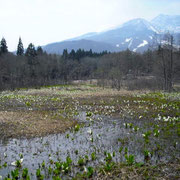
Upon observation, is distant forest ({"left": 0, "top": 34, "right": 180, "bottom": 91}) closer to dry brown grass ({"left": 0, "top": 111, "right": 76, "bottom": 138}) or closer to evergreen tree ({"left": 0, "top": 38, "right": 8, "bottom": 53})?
evergreen tree ({"left": 0, "top": 38, "right": 8, "bottom": 53})

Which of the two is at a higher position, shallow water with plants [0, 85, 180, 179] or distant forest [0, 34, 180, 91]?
distant forest [0, 34, 180, 91]

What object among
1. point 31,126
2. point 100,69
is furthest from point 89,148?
point 100,69

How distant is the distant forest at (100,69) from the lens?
39.4 meters

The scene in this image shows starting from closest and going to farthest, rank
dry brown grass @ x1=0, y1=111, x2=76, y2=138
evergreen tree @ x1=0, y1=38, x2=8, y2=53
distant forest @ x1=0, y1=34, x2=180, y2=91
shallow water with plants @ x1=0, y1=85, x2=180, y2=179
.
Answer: shallow water with plants @ x1=0, y1=85, x2=180, y2=179 → dry brown grass @ x1=0, y1=111, x2=76, y2=138 → distant forest @ x1=0, y1=34, x2=180, y2=91 → evergreen tree @ x1=0, y1=38, x2=8, y2=53

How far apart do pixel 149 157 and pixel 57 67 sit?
6406 centimetres

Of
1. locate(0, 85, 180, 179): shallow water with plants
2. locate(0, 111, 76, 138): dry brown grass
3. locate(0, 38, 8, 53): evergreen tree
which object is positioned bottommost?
locate(0, 85, 180, 179): shallow water with plants

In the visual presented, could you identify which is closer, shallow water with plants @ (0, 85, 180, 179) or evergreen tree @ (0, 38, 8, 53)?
shallow water with plants @ (0, 85, 180, 179)

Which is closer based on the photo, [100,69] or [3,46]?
[3,46]

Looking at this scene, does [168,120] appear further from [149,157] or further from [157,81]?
[157,81]

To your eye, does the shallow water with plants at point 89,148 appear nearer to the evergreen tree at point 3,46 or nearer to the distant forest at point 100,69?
the distant forest at point 100,69

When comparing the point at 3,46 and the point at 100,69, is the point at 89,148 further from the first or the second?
the point at 3,46

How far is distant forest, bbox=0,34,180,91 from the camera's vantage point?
3938 centimetres

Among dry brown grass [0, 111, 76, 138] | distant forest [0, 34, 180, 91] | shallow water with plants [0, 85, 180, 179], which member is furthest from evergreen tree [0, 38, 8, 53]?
shallow water with plants [0, 85, 180, 179]

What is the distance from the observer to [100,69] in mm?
63031
